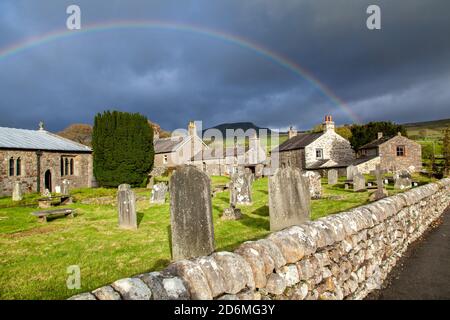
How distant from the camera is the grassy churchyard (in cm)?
616

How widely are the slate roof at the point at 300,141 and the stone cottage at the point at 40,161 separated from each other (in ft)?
93.2

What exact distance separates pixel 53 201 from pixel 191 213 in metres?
17.0

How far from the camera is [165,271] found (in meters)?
2.88

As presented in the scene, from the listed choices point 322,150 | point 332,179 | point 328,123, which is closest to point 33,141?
point 332,179

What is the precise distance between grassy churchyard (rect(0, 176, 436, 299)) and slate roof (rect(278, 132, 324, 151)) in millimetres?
33578

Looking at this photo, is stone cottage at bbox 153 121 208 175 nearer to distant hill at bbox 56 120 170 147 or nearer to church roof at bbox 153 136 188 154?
church roof at bbox 153 136 188 154

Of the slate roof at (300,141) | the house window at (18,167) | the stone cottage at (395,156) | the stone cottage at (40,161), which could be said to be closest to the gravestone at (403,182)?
the stone cottage at (395,156)

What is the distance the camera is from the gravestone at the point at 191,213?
6938mm

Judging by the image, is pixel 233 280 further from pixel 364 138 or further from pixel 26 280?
pixel 364 138

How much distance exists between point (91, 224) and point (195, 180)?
25.9 ft

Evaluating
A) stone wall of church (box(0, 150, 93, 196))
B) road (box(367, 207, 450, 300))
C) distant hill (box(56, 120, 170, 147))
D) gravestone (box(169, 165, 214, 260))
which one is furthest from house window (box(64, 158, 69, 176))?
distant hill (box(56, 120, 170, 147))

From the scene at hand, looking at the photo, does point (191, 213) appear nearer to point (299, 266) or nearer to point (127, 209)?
point (299, 266)

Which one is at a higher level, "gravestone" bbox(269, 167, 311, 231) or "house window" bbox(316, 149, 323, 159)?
"house window" bbox(316, 149, 323, 159)

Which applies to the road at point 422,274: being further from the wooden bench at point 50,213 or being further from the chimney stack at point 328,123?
the chimney stack at point 328,123
